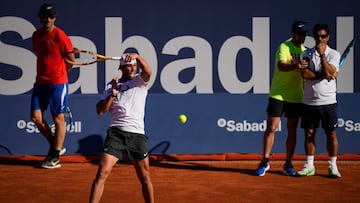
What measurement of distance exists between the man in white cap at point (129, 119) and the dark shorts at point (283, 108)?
2.54 m

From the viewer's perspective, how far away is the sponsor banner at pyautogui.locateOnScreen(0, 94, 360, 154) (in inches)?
354

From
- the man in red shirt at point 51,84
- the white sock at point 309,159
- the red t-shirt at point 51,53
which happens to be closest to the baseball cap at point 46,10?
the man in red shirt at point 51,84

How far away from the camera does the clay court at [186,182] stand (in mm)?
6617

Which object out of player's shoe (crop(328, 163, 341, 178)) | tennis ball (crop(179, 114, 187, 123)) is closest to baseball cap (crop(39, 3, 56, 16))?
tennis ball (crop(179, 114, 187, 123))

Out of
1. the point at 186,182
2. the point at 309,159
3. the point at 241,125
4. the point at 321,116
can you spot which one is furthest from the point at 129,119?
the point at 241,125

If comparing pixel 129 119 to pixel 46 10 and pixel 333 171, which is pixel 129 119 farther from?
pixel 333 171

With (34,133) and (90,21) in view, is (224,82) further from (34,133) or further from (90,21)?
(34,133)

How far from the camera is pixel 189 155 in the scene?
29.7 ft

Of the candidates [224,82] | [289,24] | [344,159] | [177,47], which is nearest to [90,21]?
[177,47]

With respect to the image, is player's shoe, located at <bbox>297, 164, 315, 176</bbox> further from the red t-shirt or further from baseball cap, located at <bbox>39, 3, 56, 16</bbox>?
baseball cap, located at <bbox>39, 3, 56, 16</bbox>

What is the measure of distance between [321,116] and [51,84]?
334 cm

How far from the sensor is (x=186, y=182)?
293 inches

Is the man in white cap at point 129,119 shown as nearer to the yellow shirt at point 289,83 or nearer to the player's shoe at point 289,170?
the yellow shirt at point 289,83

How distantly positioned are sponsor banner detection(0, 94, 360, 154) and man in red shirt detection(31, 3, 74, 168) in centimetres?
70
